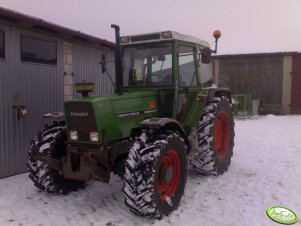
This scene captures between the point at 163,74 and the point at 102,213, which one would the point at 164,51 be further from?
the point at 102,213

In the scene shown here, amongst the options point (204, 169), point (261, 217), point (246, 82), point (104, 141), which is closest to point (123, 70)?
point (104, 141)

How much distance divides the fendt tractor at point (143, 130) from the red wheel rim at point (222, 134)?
7.7 inches

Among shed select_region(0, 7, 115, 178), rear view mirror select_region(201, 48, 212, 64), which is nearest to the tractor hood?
rear view mirror select_region(201, 48, 212, 64)

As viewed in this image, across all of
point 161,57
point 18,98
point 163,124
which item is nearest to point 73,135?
point 163,124

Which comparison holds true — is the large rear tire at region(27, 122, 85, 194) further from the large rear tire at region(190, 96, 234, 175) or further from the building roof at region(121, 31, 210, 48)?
the large rear tire at region(190, 96, 234, 175)

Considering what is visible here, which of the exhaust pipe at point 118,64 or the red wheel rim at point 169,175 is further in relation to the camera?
the exhaust pipe at point 118,64

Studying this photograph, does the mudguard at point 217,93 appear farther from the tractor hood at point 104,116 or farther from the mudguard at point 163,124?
the tractor hood at point 104,116

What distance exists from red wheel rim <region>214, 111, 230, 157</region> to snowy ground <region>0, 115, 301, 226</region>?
449mm

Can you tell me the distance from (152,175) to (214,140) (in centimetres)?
202

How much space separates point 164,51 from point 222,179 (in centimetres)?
245

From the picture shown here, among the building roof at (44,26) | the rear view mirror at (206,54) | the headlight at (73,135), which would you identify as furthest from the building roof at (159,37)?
the building roof at (44,26)

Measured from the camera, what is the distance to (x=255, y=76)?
688 inches

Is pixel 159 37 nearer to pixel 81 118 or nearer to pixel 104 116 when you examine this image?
pixel 104 116

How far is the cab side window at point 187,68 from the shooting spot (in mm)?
5076
